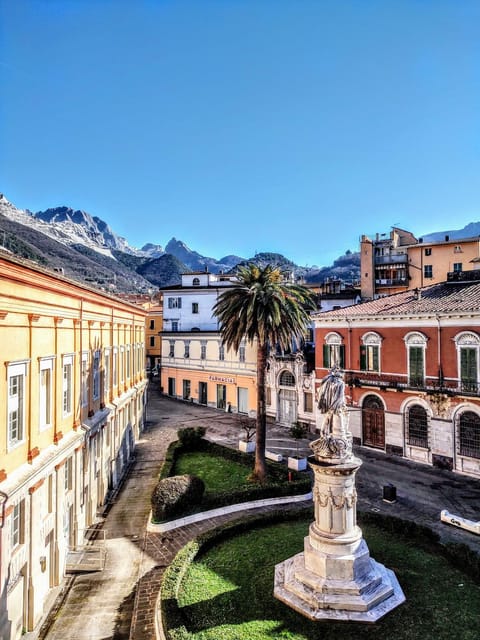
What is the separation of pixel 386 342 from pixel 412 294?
197 inches

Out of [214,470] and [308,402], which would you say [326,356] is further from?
[214,470]

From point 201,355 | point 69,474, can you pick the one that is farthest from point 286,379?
point 69,474

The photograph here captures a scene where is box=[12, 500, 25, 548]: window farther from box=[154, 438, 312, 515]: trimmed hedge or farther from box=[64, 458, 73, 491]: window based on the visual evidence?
box=[154, 438, 312, 515]: trimmed hedge

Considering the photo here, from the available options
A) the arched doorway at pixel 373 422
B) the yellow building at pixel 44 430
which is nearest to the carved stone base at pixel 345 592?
the yellow building at pixel 44 430

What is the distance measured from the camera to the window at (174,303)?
151 feet

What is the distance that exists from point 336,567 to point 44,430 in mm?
8961

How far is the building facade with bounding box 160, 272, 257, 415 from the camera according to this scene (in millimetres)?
38375

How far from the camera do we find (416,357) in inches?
947

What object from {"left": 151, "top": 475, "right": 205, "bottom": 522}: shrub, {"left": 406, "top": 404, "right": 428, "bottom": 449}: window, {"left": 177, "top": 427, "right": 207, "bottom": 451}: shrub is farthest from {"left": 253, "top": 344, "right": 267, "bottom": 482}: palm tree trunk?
{"left": 406, "top": 404, "right": 428, "bottom": 449}: window

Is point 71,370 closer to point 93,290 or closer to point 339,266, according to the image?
point 93,290

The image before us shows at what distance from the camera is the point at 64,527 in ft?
42.7

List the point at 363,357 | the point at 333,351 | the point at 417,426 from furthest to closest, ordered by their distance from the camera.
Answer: the point at 333,351 < the point at 363,357 < the point at 417,426

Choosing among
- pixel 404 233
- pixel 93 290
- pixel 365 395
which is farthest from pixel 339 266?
pixel 93 290

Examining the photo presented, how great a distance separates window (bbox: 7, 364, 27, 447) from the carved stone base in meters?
7.82
